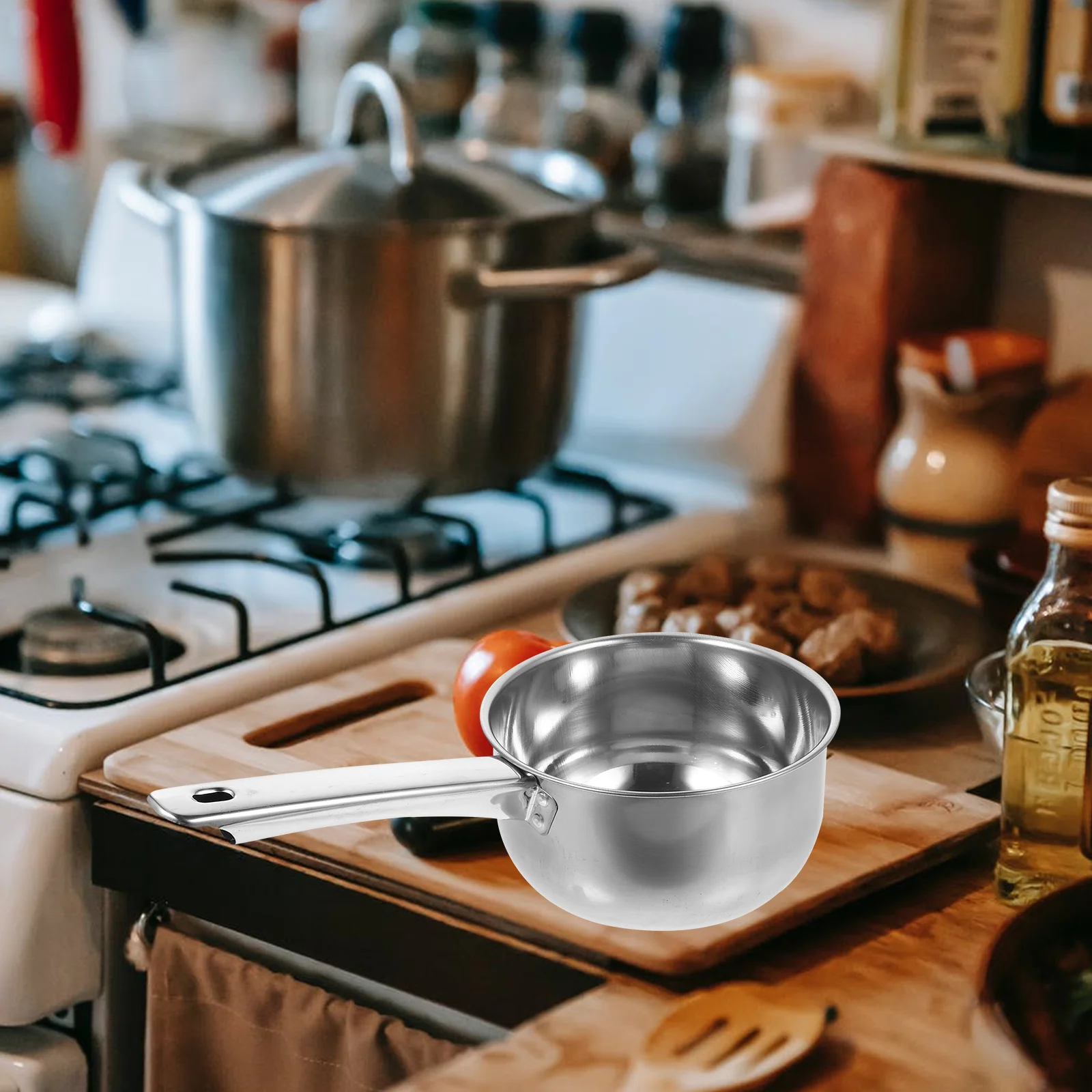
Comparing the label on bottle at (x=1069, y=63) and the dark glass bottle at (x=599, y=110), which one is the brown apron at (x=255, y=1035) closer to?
the label on bottle at (x=1069, y=63)

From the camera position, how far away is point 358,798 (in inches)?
30.9

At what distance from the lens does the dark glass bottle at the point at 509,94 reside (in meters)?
1.61

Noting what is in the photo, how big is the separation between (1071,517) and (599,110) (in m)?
0.81

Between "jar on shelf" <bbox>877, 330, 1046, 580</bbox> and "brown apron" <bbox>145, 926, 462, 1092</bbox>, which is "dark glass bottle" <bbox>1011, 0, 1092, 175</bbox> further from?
"brown apron" <bbox>145, 926, 462, 1092</bbox>

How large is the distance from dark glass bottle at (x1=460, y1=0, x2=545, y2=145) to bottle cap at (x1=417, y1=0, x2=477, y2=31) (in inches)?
1.4

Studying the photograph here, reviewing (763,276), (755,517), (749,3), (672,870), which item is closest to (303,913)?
(672,870)

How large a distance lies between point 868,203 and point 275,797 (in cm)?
78

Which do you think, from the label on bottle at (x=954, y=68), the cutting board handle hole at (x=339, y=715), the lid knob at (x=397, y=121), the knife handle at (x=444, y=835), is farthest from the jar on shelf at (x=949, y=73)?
the knife handle at (x=444, y=835)

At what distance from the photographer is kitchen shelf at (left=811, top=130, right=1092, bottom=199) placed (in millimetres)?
1256

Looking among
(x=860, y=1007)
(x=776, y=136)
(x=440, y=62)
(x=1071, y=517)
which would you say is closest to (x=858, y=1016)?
(x=860, y=1007)

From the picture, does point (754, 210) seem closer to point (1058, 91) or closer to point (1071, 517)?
point (1058, 91)

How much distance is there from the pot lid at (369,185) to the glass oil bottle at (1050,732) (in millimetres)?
444

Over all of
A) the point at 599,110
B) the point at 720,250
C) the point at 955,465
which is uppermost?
the point at 599,110

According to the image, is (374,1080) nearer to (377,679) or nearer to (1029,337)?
(377,679)
